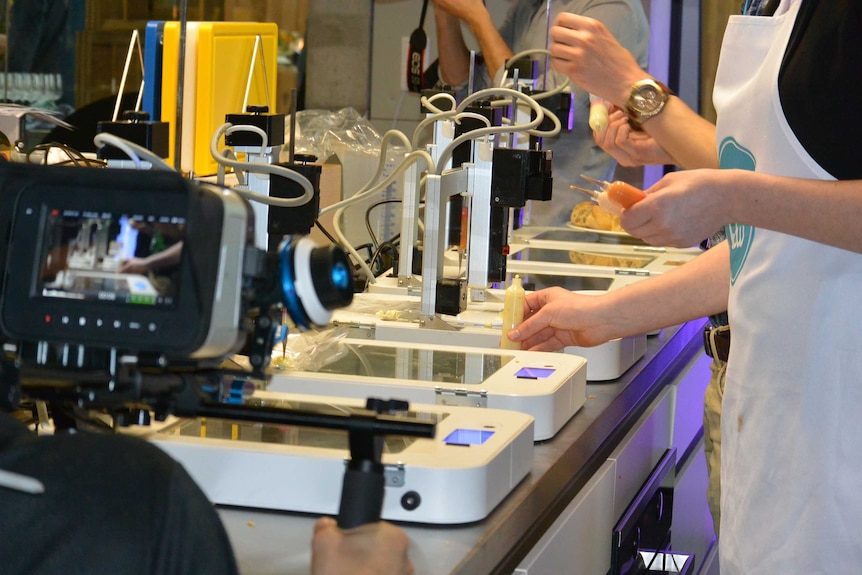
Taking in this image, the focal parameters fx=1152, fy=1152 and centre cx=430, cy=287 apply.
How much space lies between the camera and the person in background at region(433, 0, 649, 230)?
2.95m

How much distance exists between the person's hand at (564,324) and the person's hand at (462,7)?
1.58m

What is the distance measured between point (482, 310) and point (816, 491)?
65 cm

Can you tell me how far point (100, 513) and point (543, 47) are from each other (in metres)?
2.43

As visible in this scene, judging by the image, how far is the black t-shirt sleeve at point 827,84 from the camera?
44.4 inches

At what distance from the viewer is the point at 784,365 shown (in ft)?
4.03

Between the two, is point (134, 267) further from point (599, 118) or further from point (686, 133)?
point (599, 118)

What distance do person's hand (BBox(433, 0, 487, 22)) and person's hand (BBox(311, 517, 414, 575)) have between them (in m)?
2.39

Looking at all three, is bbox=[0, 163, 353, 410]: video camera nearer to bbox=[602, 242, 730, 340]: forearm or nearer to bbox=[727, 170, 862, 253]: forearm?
bbox=[727, 170, 862, 253]: forearm

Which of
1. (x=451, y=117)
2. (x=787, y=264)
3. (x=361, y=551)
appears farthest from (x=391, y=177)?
(x=361, y=551)

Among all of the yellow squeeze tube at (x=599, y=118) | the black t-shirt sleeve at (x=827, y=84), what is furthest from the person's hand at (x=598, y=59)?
the black t-shirt sleeve at (x=827, y=84)

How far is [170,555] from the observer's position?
2.15 ft

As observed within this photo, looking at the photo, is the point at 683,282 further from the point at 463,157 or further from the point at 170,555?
the point at 170,555

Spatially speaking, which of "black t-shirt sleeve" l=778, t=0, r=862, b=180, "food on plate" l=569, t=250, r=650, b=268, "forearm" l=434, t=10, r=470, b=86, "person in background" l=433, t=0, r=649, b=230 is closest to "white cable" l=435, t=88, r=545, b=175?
"black t-shirt sleeve" l=778, t=0, r=862, b=180

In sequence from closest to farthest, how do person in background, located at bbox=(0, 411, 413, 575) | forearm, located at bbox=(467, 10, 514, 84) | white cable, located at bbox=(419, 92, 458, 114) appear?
1. person in background, located at bbox=(0, 411, 413, 575)
2. white cable, located at bbox=(419, 92, 458, 114)
3. forearm, located at bbox=(467, 10, 514, 84)
